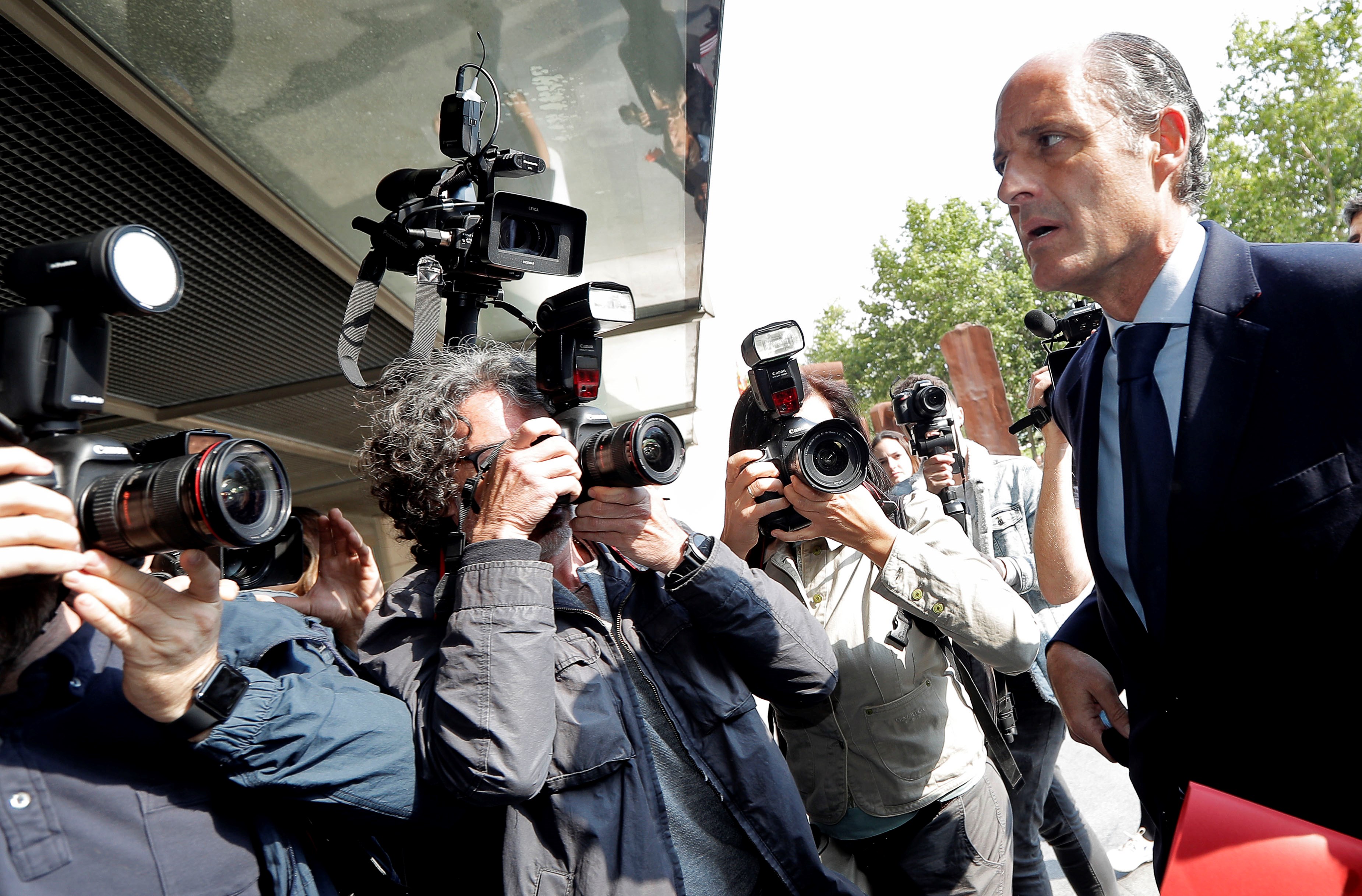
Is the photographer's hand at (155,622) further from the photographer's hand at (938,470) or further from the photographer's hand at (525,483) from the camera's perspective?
the photographer's hand at (938,470)

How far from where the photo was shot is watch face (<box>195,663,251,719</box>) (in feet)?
4.27

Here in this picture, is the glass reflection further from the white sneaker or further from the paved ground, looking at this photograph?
the white sneaker

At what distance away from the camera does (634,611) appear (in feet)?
6.38

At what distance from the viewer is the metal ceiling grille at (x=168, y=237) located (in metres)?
2.14

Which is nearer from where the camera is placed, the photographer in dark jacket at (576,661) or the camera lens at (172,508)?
the camera lens at (172,508)

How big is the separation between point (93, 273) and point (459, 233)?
1.12 metres

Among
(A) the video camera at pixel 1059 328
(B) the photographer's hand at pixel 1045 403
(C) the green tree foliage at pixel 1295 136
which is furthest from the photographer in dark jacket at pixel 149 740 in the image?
(C) the green tree foliage at pixel 1295 136

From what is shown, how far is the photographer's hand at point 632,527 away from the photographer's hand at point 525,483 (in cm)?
8

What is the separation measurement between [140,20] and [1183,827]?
252 cm

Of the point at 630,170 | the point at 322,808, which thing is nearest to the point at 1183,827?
the point at 322,808

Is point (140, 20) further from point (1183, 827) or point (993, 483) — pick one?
point (993, 483)

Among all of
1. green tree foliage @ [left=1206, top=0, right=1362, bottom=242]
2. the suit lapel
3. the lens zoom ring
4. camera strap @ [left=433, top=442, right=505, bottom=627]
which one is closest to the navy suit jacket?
the suit lapel

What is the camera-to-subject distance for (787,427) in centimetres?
223

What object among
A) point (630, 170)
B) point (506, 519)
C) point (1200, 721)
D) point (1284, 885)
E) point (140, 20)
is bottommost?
point (1284, 885)
